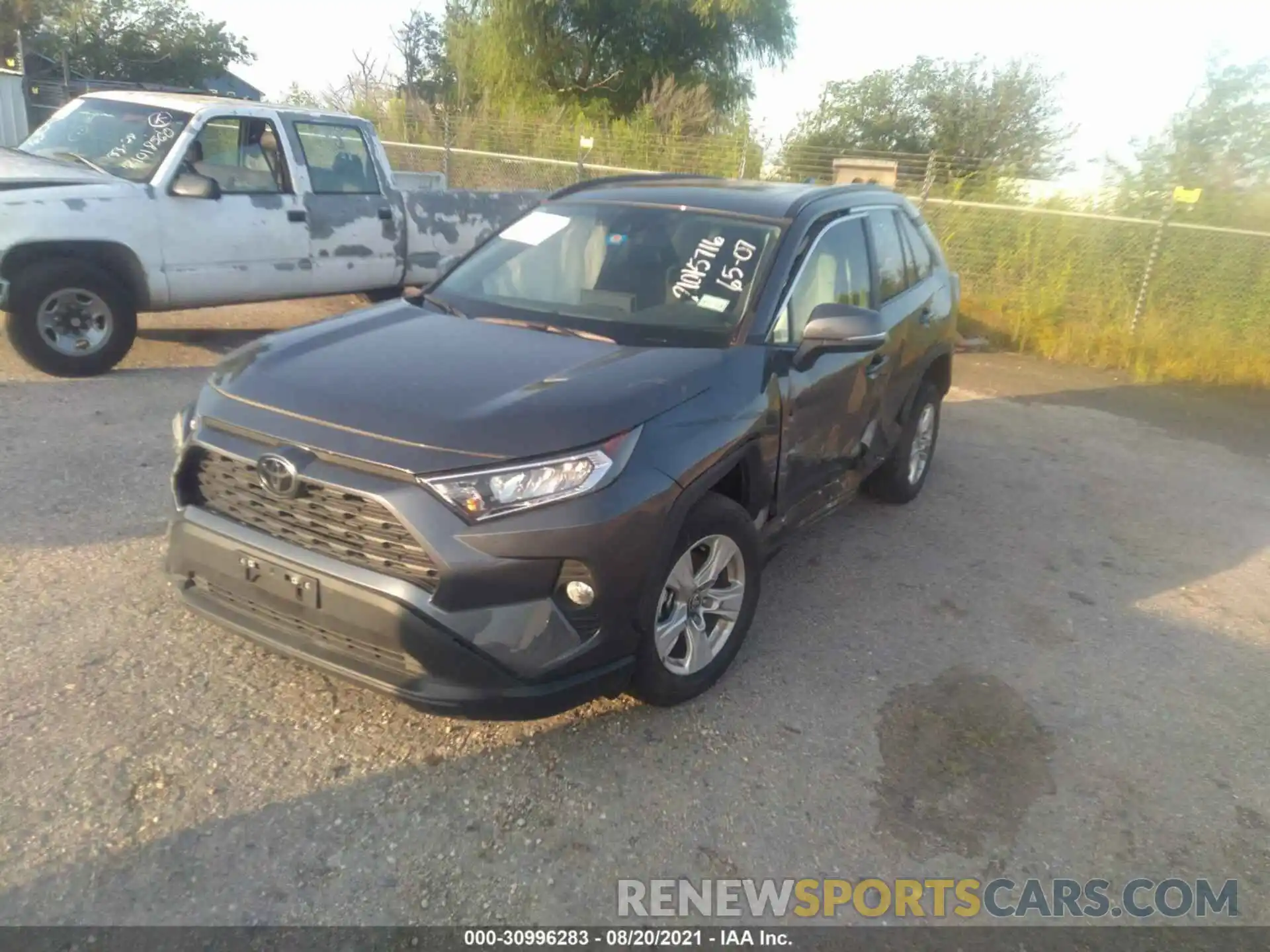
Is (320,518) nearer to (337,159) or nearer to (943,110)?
(337,159)

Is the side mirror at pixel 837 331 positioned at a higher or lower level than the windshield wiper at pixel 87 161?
lower

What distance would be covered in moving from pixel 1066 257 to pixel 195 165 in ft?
31.8

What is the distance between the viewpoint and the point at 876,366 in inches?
179

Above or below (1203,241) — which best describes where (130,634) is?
below

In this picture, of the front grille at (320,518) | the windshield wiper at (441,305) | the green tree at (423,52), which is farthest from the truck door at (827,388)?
the green tree at (423,52)

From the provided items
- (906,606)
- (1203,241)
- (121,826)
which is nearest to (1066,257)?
(1203,241)

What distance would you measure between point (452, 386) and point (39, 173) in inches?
199

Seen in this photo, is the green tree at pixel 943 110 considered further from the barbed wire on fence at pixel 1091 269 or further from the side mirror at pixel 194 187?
the side mirror at pixel 194 187

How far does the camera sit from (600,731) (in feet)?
10.7

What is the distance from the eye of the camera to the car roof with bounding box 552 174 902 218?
4148mm

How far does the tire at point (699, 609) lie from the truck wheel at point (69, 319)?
5178 millimetres

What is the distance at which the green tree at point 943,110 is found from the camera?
2580 cm

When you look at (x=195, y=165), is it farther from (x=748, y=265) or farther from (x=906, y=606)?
(x=906, y=606)

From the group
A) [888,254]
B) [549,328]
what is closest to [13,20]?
[888,254]
